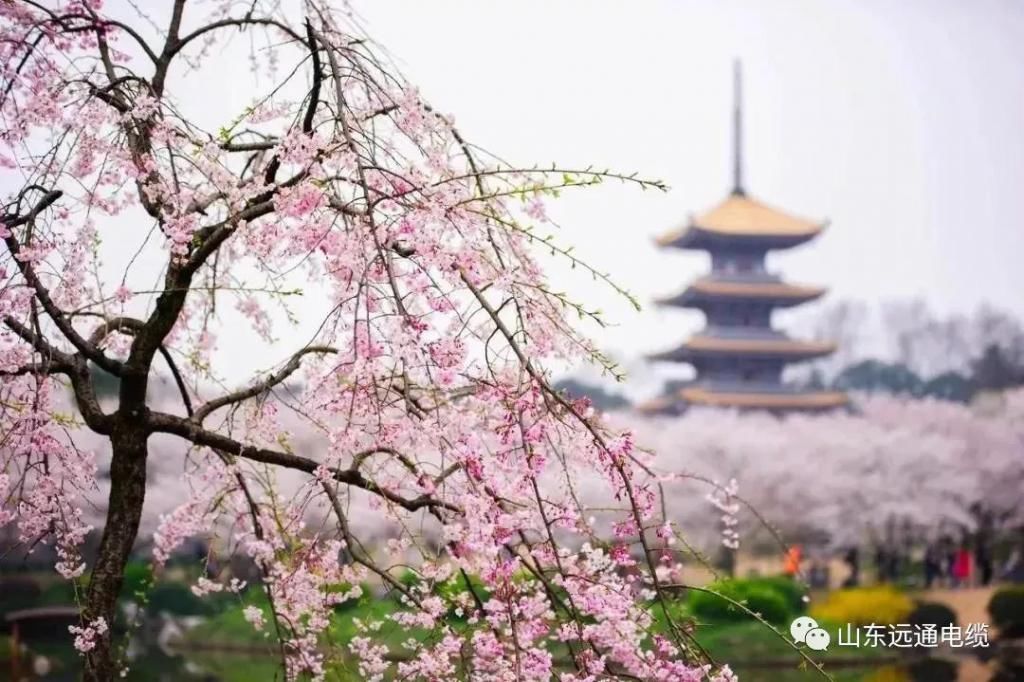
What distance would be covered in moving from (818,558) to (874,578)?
0.63 m

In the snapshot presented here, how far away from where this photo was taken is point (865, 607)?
12.3m

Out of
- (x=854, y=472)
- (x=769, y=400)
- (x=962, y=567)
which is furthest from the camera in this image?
(x=769, y=400)

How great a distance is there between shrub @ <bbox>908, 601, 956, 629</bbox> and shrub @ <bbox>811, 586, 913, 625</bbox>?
8 cm

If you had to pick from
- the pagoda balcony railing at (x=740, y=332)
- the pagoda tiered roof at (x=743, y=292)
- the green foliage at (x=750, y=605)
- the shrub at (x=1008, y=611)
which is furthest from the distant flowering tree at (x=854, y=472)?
the pagoda tiered roof at (x=743, y=292)

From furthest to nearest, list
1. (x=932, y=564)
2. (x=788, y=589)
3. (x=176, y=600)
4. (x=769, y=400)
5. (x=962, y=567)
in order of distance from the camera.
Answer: (x=769, y=400) → (x=962, y=567) → (x=932, y=564) → (x=788, y=589) → (x=176, y=600)

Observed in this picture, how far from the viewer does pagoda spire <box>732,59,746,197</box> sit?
18.2 metres

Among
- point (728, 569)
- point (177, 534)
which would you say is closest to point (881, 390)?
point (728, 569)

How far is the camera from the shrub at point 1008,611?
11883 mm

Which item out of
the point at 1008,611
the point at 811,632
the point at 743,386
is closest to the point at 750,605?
the point at 811,632

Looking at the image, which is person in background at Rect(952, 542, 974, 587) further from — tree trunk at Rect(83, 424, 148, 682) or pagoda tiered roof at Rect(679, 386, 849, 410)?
tree trunk at Rect(83, 424, 148, 682)

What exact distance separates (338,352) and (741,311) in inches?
660

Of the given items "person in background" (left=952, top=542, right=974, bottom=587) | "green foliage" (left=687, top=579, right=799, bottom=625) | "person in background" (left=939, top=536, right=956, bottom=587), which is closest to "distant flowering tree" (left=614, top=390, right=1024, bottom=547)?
"person in background" (left=939, top=536, right=956, bottom=587)

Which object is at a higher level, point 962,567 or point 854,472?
point 854,472

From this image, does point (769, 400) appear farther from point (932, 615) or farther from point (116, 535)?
point (116, 535)
